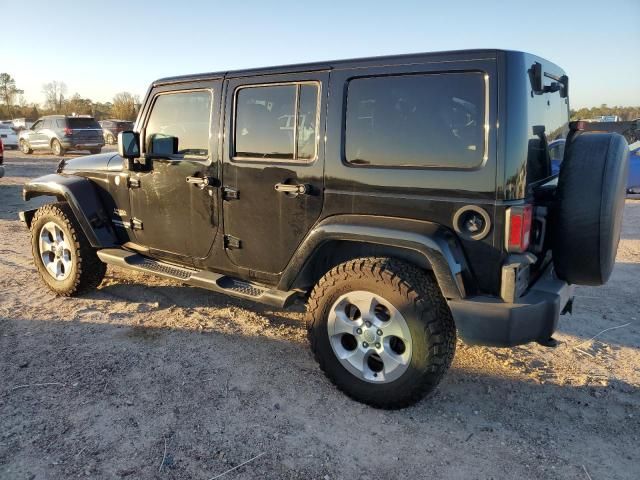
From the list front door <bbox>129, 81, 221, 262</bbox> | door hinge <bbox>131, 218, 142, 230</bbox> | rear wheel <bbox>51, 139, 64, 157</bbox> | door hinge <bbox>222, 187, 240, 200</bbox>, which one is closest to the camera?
door hinge <bbox>222, 187, 240, 200</bbox>

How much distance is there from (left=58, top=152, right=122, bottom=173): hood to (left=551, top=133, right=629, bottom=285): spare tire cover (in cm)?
362

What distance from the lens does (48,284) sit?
4.73 metres

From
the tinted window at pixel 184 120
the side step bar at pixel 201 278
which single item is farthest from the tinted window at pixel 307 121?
the side step bar at pixel 201 278

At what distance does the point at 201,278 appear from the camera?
3.74 meters

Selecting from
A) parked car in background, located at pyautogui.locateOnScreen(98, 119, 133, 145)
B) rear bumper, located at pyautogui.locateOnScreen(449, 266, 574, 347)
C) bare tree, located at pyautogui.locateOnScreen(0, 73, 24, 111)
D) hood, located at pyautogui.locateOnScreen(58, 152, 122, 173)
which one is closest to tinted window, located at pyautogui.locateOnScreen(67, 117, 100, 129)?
parked car in background, located at pyautogui.locateOnScreen(98, 119, 133, 145)

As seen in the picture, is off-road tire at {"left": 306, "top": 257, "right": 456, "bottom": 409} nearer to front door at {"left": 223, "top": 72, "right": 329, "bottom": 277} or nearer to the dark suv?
front door at {"left": 223, "top": 72, "right": 329, "bottom": 277}

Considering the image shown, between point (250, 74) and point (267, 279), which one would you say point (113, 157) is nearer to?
point (250, 74)

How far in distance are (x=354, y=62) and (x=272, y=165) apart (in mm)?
875

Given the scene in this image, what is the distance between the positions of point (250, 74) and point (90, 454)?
262 centimetres

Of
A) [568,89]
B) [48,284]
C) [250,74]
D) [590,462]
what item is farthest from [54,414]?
[568,89]

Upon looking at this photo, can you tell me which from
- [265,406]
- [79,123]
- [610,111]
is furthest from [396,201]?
[610,111]

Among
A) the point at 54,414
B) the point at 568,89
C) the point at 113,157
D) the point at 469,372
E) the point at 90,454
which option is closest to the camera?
the point at 90,454

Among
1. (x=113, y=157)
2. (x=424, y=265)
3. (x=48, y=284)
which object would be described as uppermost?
(x=113, y=157)

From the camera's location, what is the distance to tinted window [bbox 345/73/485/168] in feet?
8.57
